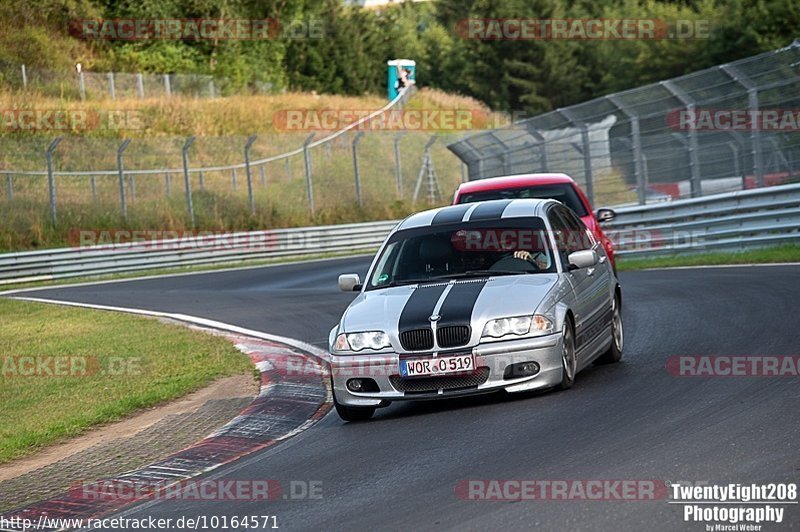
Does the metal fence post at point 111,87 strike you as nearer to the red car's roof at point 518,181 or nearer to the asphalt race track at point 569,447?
the red car's roof at point 518,181

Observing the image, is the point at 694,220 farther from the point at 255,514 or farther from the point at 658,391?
the point at 255,514

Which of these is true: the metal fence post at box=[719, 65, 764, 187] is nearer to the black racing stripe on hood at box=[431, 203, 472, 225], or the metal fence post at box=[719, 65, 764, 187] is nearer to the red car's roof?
the red car's roof

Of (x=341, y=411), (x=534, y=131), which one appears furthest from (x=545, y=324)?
(x=534, y=131)

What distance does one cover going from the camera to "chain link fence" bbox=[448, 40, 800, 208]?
21.0 meters

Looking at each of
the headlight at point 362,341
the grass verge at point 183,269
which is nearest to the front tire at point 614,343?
the headlight at point 362,341

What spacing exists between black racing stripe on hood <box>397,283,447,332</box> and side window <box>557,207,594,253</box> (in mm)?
1602

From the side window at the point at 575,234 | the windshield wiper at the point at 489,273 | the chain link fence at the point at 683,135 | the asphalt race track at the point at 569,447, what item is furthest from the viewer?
the chain link fence at the point at 683,135

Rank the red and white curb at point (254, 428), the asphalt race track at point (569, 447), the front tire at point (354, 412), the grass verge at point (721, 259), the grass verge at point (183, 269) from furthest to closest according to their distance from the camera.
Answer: the grass verge at point (183, 269) < the grass verge at point (721, 259) < the front tire at point (354, 412) < the red and white curb at point (254, 428) < the asphalt race track at point (569, 447)

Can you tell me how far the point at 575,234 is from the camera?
1114cm

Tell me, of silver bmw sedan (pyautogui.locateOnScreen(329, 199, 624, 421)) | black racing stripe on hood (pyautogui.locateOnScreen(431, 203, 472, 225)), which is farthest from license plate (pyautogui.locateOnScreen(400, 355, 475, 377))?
black racing stripe on hood (pyautogui.locateOnScreen(431, 203, 472, 225))

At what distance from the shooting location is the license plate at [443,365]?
29.5 feet

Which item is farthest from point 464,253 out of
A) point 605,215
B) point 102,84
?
point 102,84

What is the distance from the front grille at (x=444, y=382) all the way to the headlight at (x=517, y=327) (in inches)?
10.7

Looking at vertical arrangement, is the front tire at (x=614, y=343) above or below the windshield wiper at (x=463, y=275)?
below
